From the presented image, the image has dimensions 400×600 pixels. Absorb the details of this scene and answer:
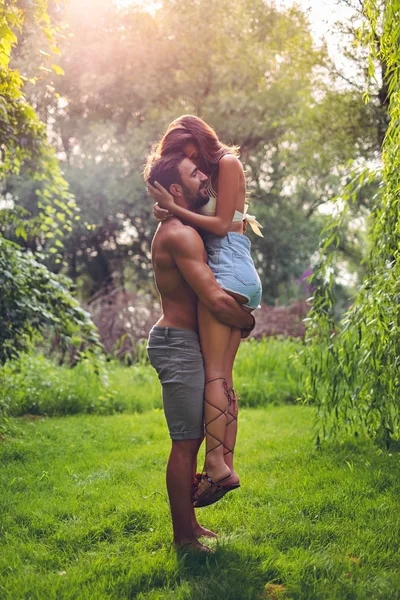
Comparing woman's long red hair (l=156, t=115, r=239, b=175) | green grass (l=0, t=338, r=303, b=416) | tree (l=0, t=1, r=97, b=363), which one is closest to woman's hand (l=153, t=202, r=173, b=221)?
woman's long red hair (l=156, t=115, r=239, b=175)

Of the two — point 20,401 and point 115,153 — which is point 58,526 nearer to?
point 20,401

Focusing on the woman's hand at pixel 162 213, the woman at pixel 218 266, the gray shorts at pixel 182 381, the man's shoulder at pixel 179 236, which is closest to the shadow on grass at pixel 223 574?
the woman at pixel 218 266

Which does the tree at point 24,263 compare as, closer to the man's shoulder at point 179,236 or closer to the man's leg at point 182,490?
the man's shoulder at point 179,236

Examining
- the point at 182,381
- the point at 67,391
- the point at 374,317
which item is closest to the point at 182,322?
the point at 182,381

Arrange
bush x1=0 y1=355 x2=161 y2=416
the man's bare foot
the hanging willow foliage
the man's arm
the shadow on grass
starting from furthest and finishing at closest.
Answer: bush x1=0 y1=355 x2=161 y2=416, the hanging willow foliage, the man's bare foot, the man's arm, the shadow on grass

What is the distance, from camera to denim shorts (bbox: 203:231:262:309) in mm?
3023

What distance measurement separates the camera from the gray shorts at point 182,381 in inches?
120

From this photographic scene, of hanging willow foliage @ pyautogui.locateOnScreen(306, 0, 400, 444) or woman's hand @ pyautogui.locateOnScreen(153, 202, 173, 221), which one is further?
hanging willow foliage @ pyautogui.locateOnScreen(306, 0, 400, 444)

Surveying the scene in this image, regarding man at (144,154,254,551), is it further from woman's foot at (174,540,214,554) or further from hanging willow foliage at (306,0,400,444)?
hanging willow foliage at (306,0,400,444)

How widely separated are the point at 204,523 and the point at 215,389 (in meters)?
0.96

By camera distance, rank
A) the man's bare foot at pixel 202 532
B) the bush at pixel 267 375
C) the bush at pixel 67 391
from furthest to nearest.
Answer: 1. the bush at pixel 267 375
2. the bush at pixel 67 391
3. the man's bare foot at pixel 202 532

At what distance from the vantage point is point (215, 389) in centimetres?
305

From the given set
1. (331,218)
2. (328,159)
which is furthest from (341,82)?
(331,218)

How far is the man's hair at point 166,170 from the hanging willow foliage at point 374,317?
1.39 meters
